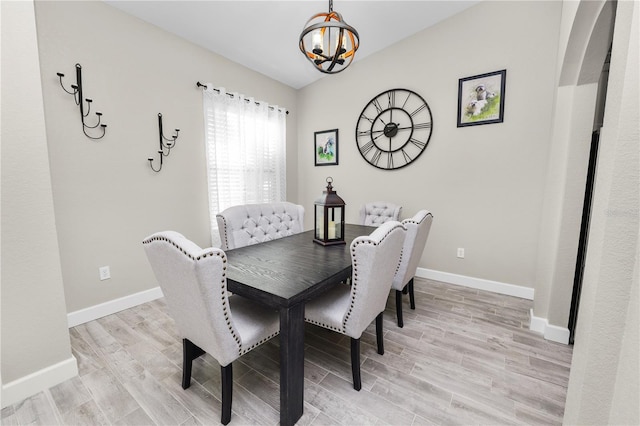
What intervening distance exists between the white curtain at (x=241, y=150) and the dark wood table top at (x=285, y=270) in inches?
58.9

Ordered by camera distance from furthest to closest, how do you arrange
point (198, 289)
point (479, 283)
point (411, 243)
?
point (479, 283) → point (411, 243) → point (198, 289)

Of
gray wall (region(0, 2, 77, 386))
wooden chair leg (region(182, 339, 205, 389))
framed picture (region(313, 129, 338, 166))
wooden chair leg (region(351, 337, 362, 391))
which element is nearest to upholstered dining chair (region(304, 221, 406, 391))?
wooden chair leg (region(351, 337, 362, 391))

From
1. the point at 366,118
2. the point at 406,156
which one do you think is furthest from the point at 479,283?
the point at 366,118

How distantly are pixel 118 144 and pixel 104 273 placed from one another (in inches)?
46.5

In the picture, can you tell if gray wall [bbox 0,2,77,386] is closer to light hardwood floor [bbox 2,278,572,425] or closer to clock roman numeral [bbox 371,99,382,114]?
light hardwood floor [bbox 2,278,572,425]

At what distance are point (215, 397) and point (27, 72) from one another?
2.07 metres

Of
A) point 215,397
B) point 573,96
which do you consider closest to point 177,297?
point 215,397

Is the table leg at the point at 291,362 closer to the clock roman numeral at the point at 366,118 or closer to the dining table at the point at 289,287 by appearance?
the dining table at the point at 289,287

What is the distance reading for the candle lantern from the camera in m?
1.90

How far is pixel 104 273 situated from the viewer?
2.36 m

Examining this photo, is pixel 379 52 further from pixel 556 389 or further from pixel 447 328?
pixel 556 389

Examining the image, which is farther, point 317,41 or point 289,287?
point 317,41

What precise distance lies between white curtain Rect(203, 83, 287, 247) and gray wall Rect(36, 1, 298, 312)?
0.12 metres

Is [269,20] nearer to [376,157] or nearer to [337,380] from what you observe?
[376,157]
